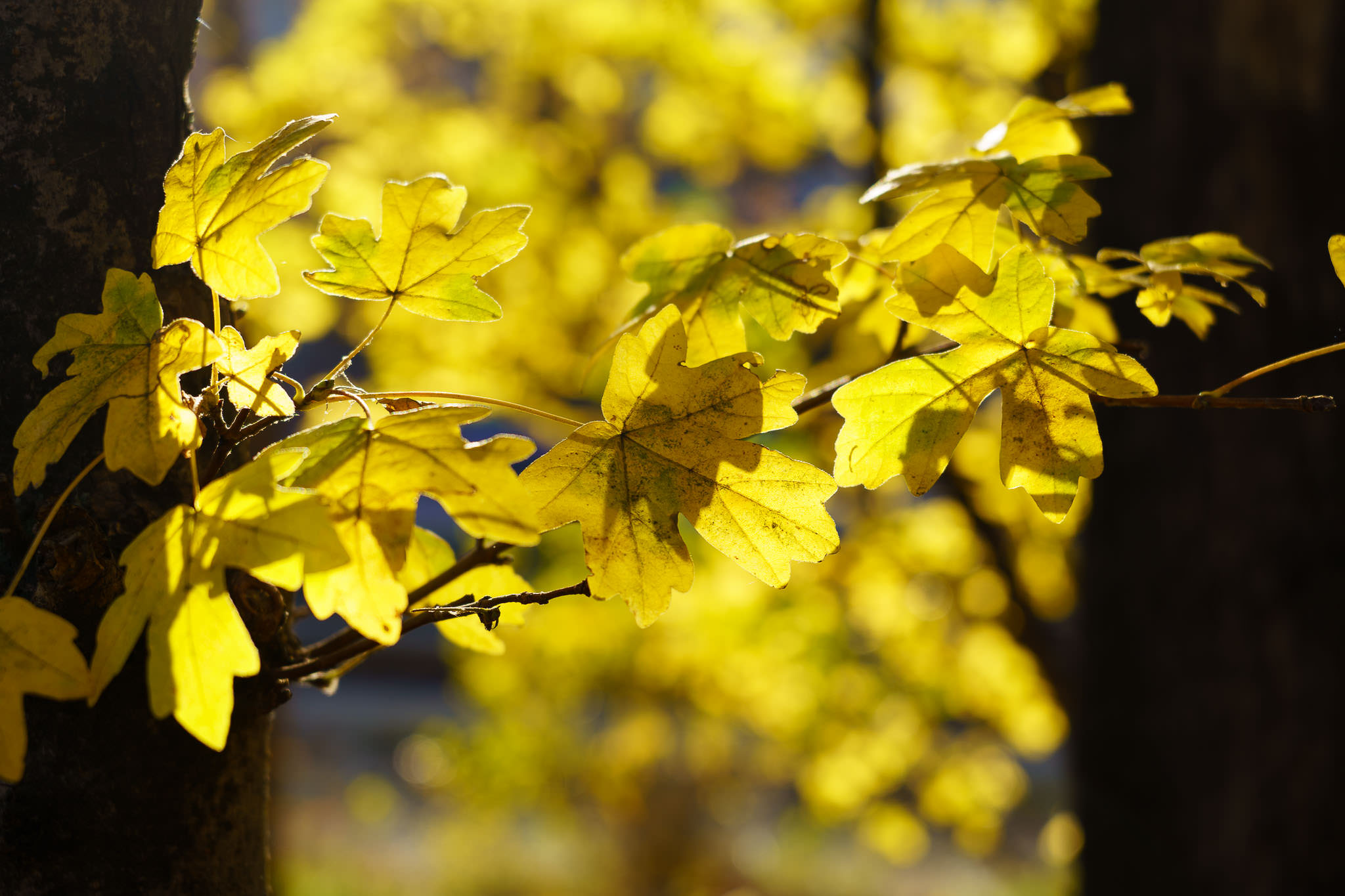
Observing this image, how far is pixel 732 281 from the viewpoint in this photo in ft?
2.61

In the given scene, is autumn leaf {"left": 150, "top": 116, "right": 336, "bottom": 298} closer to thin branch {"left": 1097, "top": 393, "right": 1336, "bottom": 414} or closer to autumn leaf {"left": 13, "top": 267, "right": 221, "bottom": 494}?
autumn leaf {"left": 13, "top": 267, "right": 221, "bottom": 494}

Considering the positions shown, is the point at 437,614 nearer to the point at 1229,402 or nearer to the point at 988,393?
the point at 988,393

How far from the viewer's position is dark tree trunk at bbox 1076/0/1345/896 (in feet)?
7.29

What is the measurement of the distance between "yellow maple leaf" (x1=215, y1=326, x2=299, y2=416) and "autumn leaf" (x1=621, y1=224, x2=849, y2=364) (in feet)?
1.16

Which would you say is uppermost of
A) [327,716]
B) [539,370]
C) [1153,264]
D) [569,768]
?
[1153,264]

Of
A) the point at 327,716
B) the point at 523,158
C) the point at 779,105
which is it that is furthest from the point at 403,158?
the point at 327,716

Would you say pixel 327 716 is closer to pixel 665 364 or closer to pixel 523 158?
pixel 523 158

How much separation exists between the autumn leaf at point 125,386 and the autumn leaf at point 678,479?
0.22m

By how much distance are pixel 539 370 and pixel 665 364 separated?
4604mm

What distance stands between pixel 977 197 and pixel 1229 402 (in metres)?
0.25

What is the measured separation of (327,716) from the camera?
1085 cm

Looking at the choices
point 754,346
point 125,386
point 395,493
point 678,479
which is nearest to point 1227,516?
point 754,346

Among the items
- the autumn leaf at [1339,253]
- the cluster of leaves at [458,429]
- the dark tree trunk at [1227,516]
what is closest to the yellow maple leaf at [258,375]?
the cluster of leaves at [458,429]

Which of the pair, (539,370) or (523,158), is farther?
(539,370)
